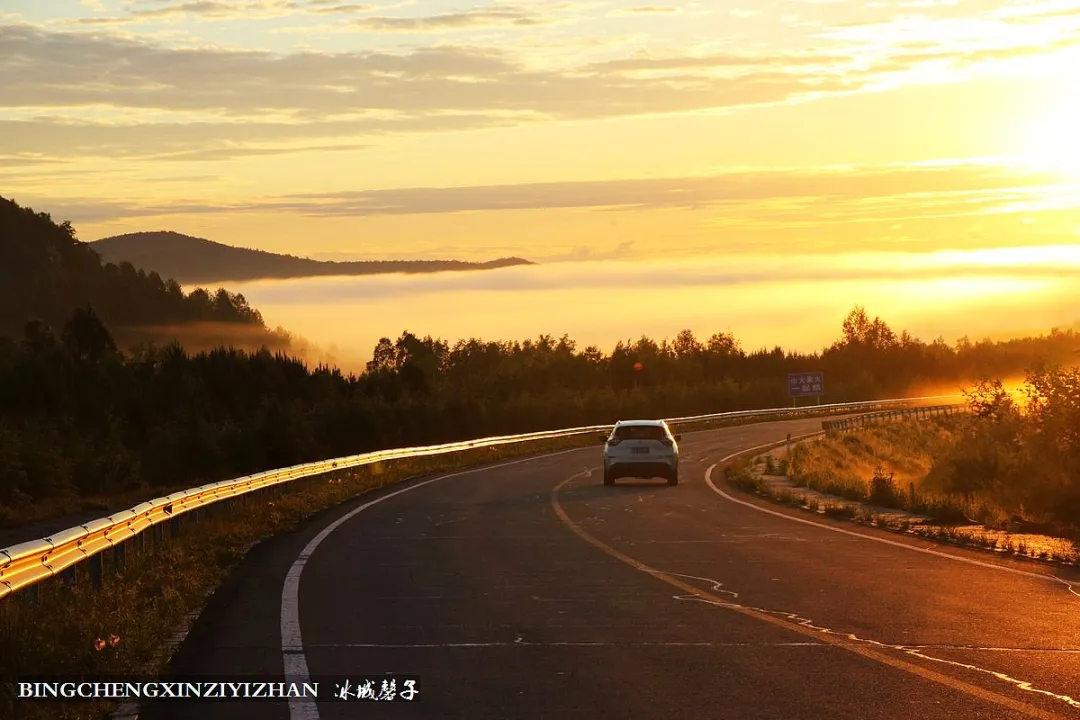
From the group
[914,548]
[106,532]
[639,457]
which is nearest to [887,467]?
[639,457]

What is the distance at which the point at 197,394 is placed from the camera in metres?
134

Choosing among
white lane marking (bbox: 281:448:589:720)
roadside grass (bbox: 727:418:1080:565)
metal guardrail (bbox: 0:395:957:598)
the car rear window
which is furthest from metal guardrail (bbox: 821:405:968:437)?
white lane marking (bbox: 281:448:589:720)

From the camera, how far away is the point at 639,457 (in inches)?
1426

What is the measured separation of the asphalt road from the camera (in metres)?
9.19

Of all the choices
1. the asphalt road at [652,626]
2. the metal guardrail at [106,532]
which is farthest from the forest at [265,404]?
the asphalt road at [652,626]

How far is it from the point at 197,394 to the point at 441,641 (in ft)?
414

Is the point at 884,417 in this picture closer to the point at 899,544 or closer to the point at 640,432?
the point at 640,432

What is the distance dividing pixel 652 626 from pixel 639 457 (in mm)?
23828

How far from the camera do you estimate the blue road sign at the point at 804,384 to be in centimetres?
7588

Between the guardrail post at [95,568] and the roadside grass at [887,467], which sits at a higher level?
the guardrail post at [95,568]

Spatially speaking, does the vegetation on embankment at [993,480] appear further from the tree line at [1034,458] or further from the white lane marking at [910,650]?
the white lane marking at [910,650]

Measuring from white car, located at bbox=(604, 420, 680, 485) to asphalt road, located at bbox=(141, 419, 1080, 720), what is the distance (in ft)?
42.9

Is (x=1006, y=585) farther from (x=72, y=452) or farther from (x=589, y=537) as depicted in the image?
(x=72, y=452)

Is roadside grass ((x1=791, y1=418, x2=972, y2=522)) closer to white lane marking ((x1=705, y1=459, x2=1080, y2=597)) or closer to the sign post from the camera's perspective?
white lane marking ((x1=705, y1=459, x2=1080, y2=597))
